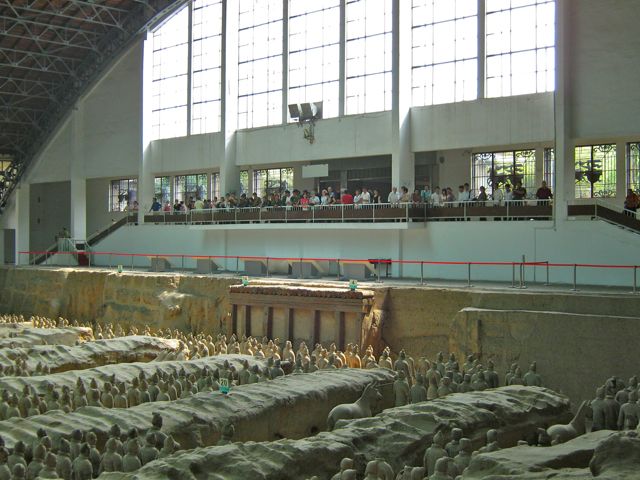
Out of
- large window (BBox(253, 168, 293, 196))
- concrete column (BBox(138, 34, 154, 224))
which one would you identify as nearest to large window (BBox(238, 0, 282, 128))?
large window (BBox(253, 168, 293, 196))

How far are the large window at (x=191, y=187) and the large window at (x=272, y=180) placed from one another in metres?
2.82

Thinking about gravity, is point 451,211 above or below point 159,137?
below

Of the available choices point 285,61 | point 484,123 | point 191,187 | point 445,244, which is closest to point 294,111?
point 285,61

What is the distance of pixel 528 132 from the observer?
2261cm

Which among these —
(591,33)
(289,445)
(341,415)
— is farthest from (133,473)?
(591,33)

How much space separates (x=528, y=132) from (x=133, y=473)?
56.9ft

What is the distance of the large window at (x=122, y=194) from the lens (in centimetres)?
3759

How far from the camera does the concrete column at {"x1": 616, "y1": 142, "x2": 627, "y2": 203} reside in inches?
880

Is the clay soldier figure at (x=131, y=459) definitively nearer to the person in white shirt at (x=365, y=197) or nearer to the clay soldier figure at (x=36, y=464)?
the clay soldier figure at (x=36, y=464)

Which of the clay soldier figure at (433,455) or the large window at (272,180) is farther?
the large window at (272,180)

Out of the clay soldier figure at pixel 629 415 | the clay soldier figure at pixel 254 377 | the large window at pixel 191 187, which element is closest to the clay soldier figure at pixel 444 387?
the clay soldier figure at pixel 629 415

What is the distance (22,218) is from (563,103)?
2908cm

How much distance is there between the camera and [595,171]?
2292 centimetres

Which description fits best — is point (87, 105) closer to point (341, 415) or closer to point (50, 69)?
point (50, 69)
